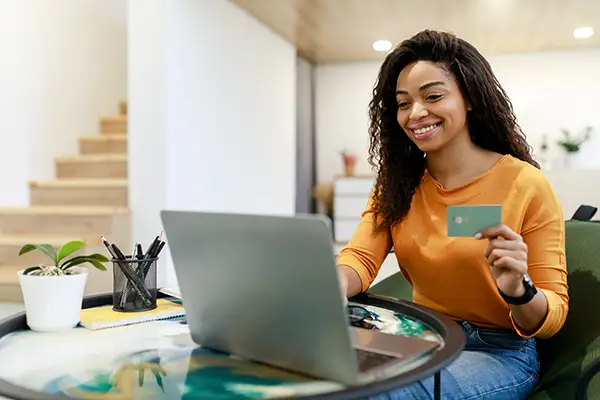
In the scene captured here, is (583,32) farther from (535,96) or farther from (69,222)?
(69,222)

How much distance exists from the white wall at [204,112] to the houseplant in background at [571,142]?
332 centimetres

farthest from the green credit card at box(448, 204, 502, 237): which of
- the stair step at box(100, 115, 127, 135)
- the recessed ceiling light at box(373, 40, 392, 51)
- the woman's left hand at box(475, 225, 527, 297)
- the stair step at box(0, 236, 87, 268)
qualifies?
the recessed ceiling light at box(373, 40, 392, 51)

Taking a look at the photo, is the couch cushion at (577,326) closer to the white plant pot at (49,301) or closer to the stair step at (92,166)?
the white plant pot at (49,301)

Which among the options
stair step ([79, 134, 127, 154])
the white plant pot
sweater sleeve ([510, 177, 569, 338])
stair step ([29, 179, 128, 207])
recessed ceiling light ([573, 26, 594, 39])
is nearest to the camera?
the white plant pot

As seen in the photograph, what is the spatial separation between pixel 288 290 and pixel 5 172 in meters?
4.40

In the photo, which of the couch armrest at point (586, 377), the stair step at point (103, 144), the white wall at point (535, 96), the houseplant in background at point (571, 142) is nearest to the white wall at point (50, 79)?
the stair step at point (103, 144)

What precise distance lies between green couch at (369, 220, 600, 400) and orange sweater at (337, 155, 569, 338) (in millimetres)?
112

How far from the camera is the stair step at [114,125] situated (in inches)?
225

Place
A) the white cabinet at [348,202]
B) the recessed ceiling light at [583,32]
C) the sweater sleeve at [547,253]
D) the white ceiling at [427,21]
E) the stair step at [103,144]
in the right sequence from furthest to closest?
the white cabinet at [348,202] → the recessed ceiling light at [583,32] → the white ceiling at [427,21] → the stair step at [103,144] → the sweater sleeve at [547,253]

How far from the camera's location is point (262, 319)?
803 mm

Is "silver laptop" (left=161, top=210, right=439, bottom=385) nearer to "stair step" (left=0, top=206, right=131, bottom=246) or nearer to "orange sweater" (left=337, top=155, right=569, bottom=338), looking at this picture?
"orange sweater" (left=337, top=155, right=569, bottom=338)

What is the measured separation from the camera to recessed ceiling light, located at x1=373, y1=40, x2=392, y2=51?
6995mm

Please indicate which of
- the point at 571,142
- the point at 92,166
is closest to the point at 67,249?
the point at 92,166

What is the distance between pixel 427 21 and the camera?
6.06 m
